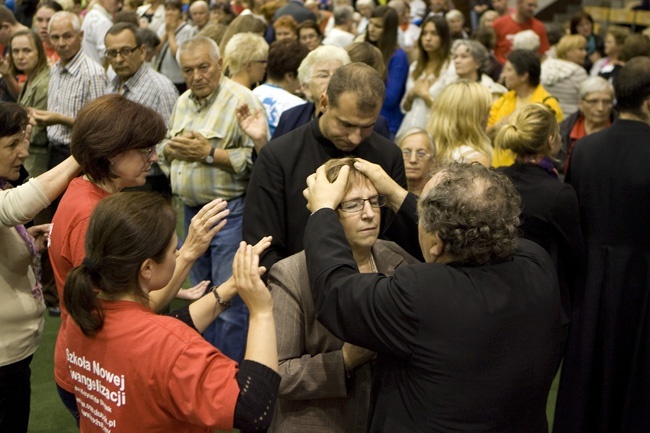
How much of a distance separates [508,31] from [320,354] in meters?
8.03

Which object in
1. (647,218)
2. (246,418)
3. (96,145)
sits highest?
(96,145)

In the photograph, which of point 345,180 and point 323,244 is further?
point 345,180

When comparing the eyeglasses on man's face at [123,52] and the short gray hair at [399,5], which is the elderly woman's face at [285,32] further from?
the short gray hair at [399,5]

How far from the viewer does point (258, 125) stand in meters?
4.32

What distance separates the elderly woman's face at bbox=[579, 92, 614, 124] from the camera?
5281 millimetres

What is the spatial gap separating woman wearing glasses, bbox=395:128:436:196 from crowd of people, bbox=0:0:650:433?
0.01 m

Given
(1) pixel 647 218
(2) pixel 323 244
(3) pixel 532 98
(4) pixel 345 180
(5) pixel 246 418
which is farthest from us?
(3) pixel 532 98

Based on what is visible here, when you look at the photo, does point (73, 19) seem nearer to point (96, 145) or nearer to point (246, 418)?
point (96, 145)

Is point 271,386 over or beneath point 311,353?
over

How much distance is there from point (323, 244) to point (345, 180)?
0.26 metres

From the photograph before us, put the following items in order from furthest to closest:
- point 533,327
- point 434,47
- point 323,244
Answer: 1. point 434,47
2. point 323,244
3. point 533,327

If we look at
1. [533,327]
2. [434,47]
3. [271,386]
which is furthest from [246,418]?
[434,47]

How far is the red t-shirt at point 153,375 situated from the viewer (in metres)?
1.90

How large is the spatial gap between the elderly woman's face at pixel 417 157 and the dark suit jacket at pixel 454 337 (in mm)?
1781
